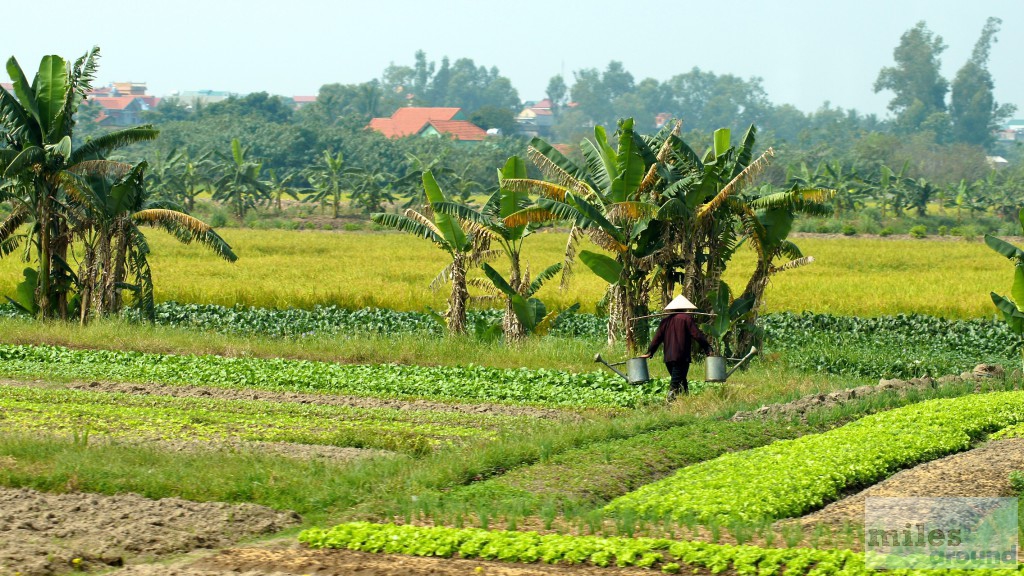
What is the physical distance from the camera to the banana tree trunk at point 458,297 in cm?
2464

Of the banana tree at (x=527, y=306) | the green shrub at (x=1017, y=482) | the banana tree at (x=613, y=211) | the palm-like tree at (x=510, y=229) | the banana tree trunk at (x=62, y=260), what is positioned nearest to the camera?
the green shrub at (x=1017, y=482)

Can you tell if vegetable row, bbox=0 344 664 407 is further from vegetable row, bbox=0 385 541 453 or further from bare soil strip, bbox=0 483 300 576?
bare soil strip, bbox=0 483 300 576

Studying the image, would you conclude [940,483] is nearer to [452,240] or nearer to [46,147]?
[452,240]

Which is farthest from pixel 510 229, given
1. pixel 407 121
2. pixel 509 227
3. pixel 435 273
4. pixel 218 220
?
pixel 407 121

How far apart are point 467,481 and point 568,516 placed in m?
1.94

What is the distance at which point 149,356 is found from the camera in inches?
848

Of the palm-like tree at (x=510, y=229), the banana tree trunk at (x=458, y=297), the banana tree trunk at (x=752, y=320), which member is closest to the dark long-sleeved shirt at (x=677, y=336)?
the banana tree trunk at (x=752, y=320)

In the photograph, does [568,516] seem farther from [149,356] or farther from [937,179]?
[937,179]

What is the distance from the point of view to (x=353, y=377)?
1934 centimetres

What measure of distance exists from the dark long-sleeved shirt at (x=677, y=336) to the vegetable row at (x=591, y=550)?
24.2 ft

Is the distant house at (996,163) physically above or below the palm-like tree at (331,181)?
above

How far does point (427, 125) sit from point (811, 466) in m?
127

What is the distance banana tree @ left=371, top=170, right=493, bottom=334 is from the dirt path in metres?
13.0

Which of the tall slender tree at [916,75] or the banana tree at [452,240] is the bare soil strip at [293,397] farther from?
the tall slender tree at [916,75]
